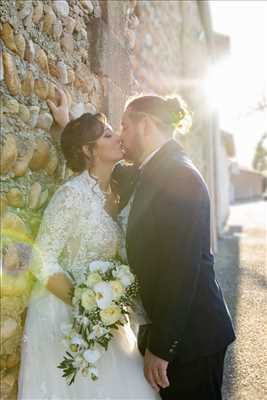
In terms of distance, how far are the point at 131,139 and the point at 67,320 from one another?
992mm

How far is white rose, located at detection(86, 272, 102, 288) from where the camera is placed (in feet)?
6.32

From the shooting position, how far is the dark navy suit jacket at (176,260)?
1.94 m

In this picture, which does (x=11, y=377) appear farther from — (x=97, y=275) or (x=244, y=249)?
(x=244, y=249)

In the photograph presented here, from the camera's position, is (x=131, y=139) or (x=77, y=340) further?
(x=131, y=139)

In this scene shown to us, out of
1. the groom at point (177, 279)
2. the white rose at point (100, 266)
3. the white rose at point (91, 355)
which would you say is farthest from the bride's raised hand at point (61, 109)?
the white rose at point (91, 355)

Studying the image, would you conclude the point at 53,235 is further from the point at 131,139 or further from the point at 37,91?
the point at 37,91

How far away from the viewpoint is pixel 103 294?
6.22 ft

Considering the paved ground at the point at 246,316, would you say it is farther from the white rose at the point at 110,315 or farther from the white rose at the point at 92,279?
the white rose at the point at 92,279

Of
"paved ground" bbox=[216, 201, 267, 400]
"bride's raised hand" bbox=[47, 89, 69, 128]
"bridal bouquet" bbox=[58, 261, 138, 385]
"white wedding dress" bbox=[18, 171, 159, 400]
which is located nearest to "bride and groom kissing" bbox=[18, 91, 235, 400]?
"white wedding dress" bbox=[18, 171, 159, 400]

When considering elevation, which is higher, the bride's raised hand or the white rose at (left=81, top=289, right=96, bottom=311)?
the bride's raised hand

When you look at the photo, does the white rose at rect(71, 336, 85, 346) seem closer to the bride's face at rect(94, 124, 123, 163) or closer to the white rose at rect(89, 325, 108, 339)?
the white rose at rect(89, 325, 108, 339)

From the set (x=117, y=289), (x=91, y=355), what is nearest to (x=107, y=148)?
(x=117, y=289)

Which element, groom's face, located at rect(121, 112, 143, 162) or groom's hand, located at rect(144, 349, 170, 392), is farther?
groom's face, located at rect(121, 112, 143, 162)

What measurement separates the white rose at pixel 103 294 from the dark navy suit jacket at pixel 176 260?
23 centimetres
